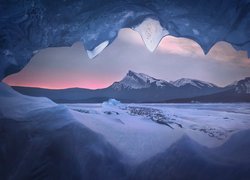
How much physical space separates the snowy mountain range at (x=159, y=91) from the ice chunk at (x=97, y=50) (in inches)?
28.1

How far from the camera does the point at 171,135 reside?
395 centimetres

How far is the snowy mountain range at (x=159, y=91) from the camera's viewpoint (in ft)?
16.2

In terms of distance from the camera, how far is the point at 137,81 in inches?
197

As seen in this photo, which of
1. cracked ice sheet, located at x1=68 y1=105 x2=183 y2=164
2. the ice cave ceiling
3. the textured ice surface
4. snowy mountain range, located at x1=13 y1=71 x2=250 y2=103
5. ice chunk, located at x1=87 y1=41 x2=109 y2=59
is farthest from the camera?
ice chunk, located at x1=87 y1=41 x2=109 y2=59

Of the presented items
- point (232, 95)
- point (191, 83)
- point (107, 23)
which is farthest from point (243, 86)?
point (107, 23)

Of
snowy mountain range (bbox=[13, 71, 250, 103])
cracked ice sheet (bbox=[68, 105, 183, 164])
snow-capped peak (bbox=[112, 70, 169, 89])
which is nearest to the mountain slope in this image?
snowy mountain range (bbox=[13, 71, 250, 103])

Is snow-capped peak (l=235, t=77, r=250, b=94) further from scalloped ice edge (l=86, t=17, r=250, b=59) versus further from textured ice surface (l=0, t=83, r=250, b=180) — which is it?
textured ice surface (l=0, t=83, r=250, b=180)

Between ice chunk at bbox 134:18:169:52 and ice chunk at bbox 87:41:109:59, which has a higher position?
ice chunk at bbox 134:18:169:52

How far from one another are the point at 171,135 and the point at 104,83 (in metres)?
1.80

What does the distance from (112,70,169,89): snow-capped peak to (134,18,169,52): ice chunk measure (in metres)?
0.67

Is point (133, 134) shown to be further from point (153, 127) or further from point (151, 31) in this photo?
point (151, 31)

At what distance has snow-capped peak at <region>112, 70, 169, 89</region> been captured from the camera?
16.3ft

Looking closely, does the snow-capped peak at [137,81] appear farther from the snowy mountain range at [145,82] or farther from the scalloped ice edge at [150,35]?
the scalloped ice edge at [150,35]

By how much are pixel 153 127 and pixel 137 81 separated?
127cm
